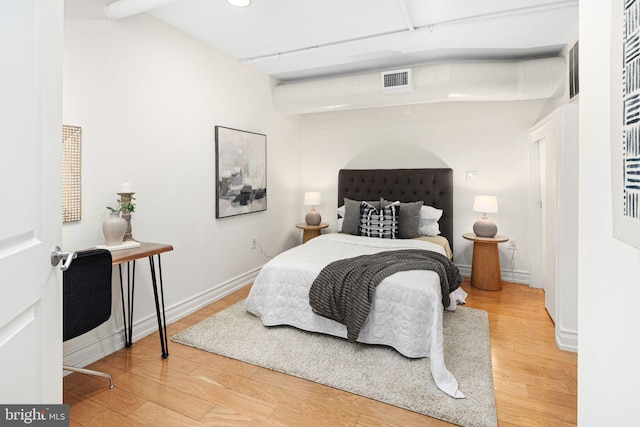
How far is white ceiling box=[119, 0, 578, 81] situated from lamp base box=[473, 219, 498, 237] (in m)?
1.87

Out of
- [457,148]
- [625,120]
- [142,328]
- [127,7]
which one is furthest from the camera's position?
[457,148]

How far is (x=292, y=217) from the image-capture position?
5051 millimetres

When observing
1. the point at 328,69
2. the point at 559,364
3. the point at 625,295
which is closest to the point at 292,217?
the point at 328,69

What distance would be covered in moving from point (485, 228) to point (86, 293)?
3.83 metres

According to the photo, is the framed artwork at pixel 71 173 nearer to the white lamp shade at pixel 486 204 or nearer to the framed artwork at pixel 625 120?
the framed artwork at pixel 625 120

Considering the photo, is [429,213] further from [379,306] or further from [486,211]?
[379,306]

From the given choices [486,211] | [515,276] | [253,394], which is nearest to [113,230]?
Answer: [253,394]

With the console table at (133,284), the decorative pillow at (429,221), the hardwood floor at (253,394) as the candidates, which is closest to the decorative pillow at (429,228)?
the decorative pillow at (429,221)

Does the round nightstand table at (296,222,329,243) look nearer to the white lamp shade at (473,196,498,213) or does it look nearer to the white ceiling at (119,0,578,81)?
the white lamp shade at (473,196,498,213)

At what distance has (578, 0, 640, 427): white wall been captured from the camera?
2.50 ft

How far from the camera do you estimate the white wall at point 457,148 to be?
403 cm

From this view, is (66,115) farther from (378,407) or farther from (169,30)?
(378,407)

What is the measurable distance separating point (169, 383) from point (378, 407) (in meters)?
1.31

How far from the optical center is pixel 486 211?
382cm
